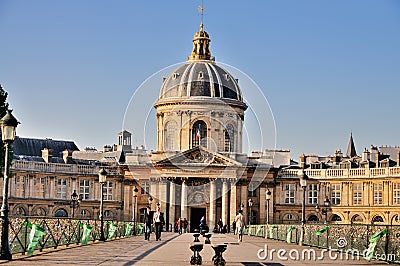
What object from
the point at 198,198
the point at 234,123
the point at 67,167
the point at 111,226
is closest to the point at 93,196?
the point at 67,167

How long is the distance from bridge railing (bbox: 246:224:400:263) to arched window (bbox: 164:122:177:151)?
174ft

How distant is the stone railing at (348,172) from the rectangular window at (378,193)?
3.83ft

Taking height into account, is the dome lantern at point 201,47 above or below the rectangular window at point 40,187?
above

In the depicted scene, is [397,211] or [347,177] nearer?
[397,211]

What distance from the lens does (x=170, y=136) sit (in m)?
98.5

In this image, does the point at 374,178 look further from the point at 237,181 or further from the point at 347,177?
the point at 237,181

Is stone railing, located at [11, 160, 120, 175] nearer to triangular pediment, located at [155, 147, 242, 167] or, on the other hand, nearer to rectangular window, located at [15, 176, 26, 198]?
rectangular window, located at [15, 176, 26, 198]

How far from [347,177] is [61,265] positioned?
74107 mm

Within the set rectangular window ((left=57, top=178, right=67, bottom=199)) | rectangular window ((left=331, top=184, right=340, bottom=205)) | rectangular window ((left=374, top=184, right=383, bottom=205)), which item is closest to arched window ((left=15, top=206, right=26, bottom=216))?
rectangular window ((left=57, top=178, right=67, bottom=199))

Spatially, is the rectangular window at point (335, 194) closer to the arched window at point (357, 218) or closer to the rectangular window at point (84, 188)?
the arched window at point (357, 218)

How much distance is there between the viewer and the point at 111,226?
44.7 metres

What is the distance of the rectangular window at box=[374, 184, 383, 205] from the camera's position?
90.7 m

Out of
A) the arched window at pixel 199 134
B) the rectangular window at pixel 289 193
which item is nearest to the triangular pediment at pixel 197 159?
the arched window at pixel 199 134

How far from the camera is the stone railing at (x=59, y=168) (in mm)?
88231
